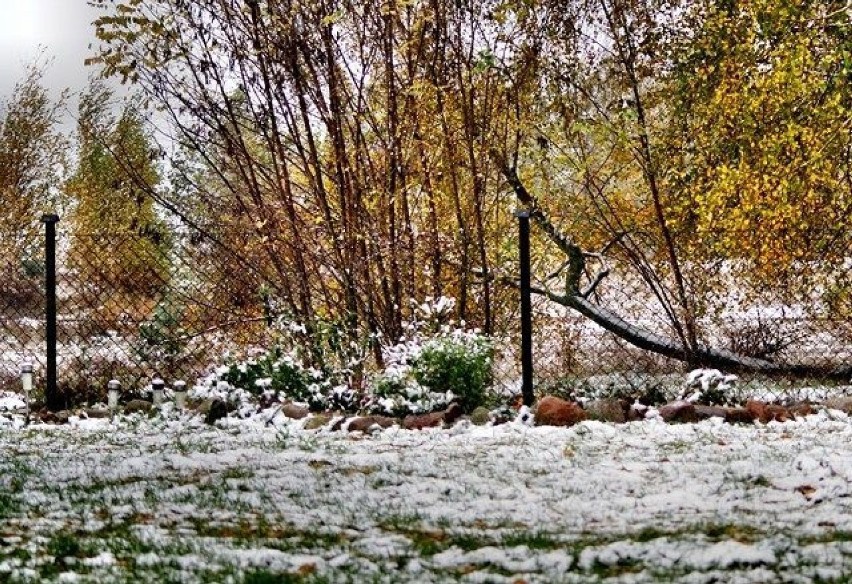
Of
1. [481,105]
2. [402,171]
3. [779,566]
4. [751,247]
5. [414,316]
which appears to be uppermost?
[481,105]

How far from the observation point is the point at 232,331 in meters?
8.95

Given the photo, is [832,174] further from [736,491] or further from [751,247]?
[736,491]

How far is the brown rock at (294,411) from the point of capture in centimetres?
685

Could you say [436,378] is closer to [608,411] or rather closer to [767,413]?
[608,411]

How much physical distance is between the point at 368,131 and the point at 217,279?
7.50 feet

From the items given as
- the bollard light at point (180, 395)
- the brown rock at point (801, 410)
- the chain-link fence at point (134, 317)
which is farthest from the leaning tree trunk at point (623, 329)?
the bollard light at point (180, 395)

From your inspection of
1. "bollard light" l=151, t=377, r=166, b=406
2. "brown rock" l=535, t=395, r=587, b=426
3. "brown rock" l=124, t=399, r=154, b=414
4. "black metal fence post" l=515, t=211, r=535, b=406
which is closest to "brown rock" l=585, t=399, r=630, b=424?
"brown rock" l=535, t=395, r=587, b=426

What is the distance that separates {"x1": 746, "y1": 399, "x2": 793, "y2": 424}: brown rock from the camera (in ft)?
20.8

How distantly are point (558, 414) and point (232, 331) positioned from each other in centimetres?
375

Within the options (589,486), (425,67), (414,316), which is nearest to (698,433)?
(589,486)

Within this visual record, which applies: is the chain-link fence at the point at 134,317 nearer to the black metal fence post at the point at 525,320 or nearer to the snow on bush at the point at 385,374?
the snow on bush at the point at 385,374

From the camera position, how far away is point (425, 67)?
7953mm

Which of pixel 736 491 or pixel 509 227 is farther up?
pixel 509 227

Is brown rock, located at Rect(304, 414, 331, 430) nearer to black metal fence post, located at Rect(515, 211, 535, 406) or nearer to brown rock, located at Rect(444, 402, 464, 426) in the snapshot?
brown rock, located at Rect(444, 402, 464, 426)
